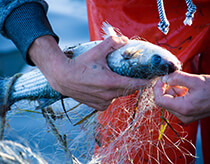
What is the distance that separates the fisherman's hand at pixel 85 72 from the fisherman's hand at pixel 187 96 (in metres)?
0.12

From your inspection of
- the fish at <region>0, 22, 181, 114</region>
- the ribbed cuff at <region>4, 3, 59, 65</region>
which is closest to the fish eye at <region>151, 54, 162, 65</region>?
the fish at <region>0, 22, 181, 114</region>

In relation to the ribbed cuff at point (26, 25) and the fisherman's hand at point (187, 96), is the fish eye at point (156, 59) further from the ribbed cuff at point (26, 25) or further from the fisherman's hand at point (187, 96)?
the ribbed cuff at point (26, 25)

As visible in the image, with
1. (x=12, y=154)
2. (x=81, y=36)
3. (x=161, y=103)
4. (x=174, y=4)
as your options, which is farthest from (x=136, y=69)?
(x=81, y=36)

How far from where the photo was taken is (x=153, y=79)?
1.30 meters

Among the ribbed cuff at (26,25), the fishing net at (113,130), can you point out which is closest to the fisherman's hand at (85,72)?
the ribbed cuff at (26,25)

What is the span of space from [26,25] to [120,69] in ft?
1.72

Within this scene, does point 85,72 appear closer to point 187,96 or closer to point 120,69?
point 120,69

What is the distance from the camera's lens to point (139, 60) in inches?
49.8

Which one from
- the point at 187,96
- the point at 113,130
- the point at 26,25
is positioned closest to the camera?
the point at 187,96

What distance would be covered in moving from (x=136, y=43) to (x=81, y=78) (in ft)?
1.11

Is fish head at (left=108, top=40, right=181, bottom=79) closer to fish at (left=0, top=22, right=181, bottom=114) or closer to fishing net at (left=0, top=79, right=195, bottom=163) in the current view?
fish at (left=0, top=22, right=181, bottom=114)

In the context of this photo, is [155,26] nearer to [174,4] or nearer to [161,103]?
[174,4]

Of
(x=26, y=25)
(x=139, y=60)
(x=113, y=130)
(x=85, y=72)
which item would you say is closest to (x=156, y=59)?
(x=139, y=60)

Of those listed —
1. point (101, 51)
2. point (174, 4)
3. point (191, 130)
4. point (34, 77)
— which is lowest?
point (191, 130)
